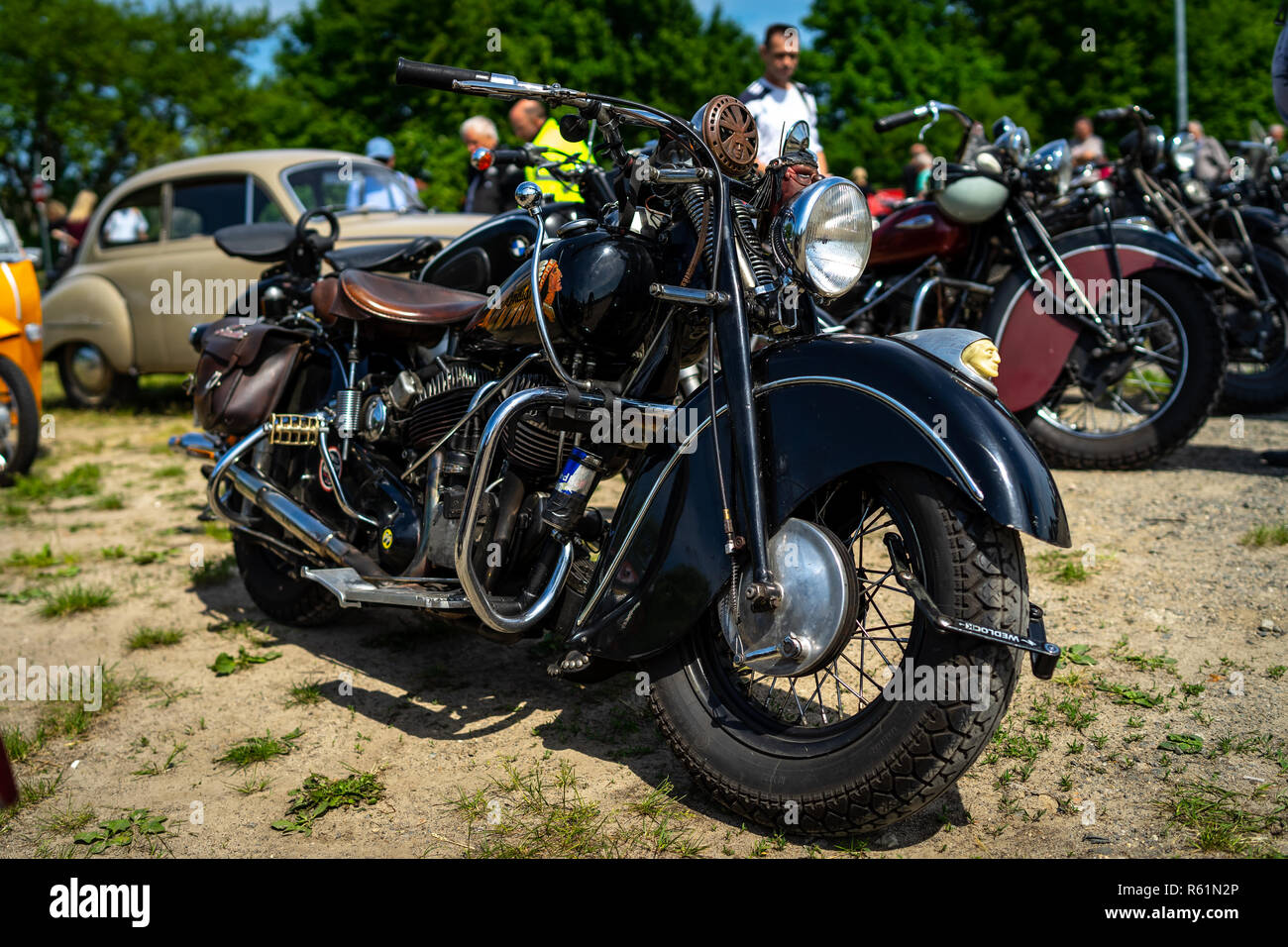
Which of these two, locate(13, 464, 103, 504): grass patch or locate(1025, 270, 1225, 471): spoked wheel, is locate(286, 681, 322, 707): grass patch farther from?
locate(13, 464, 103, 504): grass patch

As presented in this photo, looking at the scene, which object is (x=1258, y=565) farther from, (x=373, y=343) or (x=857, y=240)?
(x=373, y=343)

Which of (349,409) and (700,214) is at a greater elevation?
(700,214)

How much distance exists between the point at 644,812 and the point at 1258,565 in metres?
2.58

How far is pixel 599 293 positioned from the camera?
2803 mm

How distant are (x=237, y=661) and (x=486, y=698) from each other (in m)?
1.10

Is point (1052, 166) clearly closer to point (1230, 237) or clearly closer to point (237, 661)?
point (1230, 237)

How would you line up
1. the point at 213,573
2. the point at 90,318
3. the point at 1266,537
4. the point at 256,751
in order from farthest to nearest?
the point at 90,318
the point at 213,573
the point at 1266,537
the point at 256,751

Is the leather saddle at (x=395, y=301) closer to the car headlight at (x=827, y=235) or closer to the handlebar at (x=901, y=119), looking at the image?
the car headlight at (x=827, y=235)

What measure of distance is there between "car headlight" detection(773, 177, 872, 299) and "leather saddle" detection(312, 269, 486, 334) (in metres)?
1.18

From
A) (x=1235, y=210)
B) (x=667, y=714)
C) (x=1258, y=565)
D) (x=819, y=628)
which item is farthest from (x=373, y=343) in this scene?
(x=1235, y=210)

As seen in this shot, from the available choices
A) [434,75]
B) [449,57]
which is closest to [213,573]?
[434,75]

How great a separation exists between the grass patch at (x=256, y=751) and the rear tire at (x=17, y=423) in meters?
4.65

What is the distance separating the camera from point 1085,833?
8.30 feet

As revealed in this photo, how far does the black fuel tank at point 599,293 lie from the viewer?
2807 millimetres
